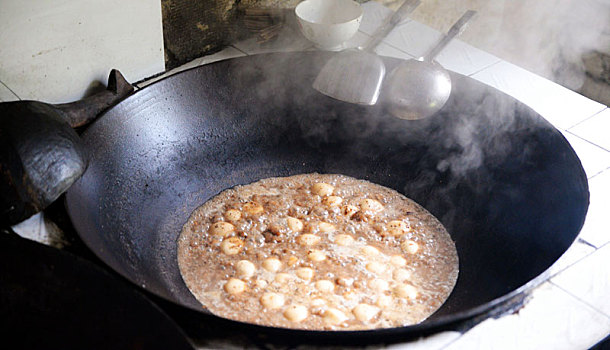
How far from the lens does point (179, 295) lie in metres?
1.07

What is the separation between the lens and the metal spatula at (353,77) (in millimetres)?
1255

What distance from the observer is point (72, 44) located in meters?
1.26

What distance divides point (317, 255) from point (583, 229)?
48 centimetres

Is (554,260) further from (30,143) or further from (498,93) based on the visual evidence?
(30,143)

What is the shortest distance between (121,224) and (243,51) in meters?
0.62

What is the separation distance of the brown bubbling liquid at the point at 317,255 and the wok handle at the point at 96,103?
0.91ft

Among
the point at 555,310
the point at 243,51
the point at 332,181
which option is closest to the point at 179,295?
the point at 332,181

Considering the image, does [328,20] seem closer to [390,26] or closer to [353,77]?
[390,26]

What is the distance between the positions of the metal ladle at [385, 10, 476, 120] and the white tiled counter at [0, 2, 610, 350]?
288mm

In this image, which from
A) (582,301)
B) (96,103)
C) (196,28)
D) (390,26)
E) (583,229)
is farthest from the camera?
(196,28)

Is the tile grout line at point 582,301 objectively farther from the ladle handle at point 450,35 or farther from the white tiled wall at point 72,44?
the white tiled wall at point 72,44

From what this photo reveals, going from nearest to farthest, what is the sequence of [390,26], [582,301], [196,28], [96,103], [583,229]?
[582,301], [583,229], [96,103], [390,26], [196,28]

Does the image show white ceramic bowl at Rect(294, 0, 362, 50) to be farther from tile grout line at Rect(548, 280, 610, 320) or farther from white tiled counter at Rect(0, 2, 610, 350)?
tile grout line at Rect(548, 280, 610, 320)

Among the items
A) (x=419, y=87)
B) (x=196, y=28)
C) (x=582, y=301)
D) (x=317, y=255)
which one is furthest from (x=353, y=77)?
(x=582, y=301)
